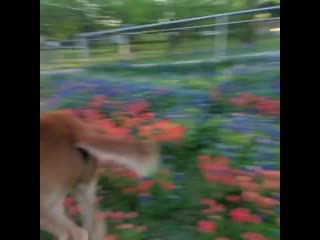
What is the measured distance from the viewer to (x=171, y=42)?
509 cm

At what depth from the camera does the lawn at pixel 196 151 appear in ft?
8.80

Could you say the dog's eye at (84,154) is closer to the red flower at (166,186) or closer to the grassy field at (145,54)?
the red flower at (166,186)

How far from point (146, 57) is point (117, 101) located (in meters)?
1.24

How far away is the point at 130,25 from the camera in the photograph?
5.20m

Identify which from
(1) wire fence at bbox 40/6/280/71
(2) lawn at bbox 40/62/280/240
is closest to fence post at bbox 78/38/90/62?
(1) wire fence at bbox 40/6/280/71

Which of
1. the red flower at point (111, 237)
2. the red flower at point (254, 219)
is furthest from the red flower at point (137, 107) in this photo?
the red flower at point (254, 219)

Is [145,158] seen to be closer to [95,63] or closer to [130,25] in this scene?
[95,63]

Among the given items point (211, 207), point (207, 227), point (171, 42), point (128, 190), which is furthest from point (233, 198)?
point (171, 42)

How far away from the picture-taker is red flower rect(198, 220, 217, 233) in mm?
2594

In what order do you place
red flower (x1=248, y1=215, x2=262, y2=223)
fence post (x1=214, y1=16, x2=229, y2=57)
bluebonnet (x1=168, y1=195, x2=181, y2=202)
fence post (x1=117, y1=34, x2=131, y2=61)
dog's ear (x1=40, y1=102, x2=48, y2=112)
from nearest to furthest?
1. red flower (x1=248, y1=215, x2=262, y2=223)
2. bluebonnet (x1=168, y1=195, x2=181, y2=202)
3. dog's ear (x1=40, y1=102, x2=48, y2=112)
4. fence post (x1=214, y1=16, x2=229, y2=57)
5. fence post (x1=117, y1=34, x2=131, y2=61)

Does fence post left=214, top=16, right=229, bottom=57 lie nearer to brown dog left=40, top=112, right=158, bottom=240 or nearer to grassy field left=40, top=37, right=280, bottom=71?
grassy field left=40, top=37, right=280, bottom=71

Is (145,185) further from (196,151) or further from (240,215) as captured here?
(240,215)

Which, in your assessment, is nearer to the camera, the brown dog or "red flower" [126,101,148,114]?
the brown dog
